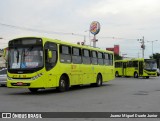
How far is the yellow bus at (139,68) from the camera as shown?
1898 inches

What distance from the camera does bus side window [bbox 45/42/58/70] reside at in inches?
784

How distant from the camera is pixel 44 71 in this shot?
A: 1967cm

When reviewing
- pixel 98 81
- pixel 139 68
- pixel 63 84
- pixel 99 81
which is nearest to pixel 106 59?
pixel 99 81

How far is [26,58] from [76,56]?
4.87 m

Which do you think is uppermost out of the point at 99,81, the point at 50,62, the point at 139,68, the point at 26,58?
the point at 26,58

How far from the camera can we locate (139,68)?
4962 cm

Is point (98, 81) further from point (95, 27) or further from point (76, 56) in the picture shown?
point (95, 27)

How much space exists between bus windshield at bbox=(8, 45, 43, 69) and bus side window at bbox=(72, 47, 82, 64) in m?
4.04

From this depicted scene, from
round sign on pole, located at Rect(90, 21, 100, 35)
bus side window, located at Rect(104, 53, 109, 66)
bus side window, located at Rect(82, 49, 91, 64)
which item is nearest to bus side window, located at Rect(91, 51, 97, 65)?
bus side window, located at Rect(82, 49, 91, 64)

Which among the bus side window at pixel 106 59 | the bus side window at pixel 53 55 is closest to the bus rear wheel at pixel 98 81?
the bus side window at pixel 106 59

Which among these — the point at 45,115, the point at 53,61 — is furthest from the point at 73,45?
the point at 45,115

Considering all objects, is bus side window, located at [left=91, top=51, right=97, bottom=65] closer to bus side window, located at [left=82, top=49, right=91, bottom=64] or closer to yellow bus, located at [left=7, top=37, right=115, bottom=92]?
bus side window, located at [left=82, top=49, right=91, bottom=64]

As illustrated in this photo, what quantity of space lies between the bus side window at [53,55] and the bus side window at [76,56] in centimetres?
266

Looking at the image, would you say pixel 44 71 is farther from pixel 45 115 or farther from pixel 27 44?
pixel 45 115
